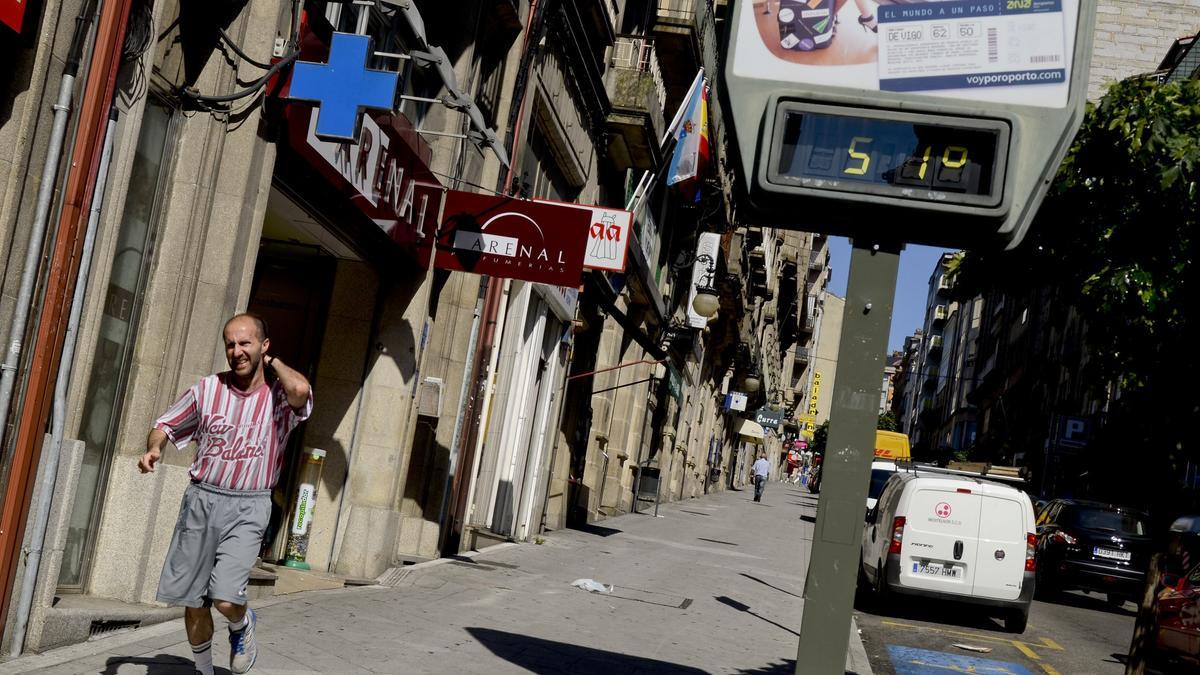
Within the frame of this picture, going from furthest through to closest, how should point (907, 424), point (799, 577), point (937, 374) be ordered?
point (907, 424)
point (937, 374)
point (799, 577)

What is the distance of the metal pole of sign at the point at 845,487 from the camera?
5.81 metres

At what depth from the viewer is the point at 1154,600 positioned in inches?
355

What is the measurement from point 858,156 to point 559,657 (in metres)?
4.32

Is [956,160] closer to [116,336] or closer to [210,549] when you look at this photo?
[210,549]

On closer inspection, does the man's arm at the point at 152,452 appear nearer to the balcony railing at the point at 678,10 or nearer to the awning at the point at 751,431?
the balcony railing at the point at 678,10

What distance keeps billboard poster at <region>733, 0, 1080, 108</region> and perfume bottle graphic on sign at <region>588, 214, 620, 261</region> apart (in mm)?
8252

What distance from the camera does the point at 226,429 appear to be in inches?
241

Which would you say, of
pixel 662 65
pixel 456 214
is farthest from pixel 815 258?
pixel 456 214

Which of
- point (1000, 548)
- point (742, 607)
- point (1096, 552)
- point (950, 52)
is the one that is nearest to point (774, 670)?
point (742, 607)

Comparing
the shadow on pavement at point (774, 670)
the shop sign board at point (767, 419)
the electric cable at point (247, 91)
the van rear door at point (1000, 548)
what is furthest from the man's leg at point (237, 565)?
the shop sign board at point (767, 419)

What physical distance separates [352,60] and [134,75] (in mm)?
1819

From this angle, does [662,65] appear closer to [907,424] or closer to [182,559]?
[182,559]

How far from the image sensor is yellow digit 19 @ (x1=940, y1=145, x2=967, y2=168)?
5863 mm

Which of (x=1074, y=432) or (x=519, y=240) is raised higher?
(x=1074, y=432)
